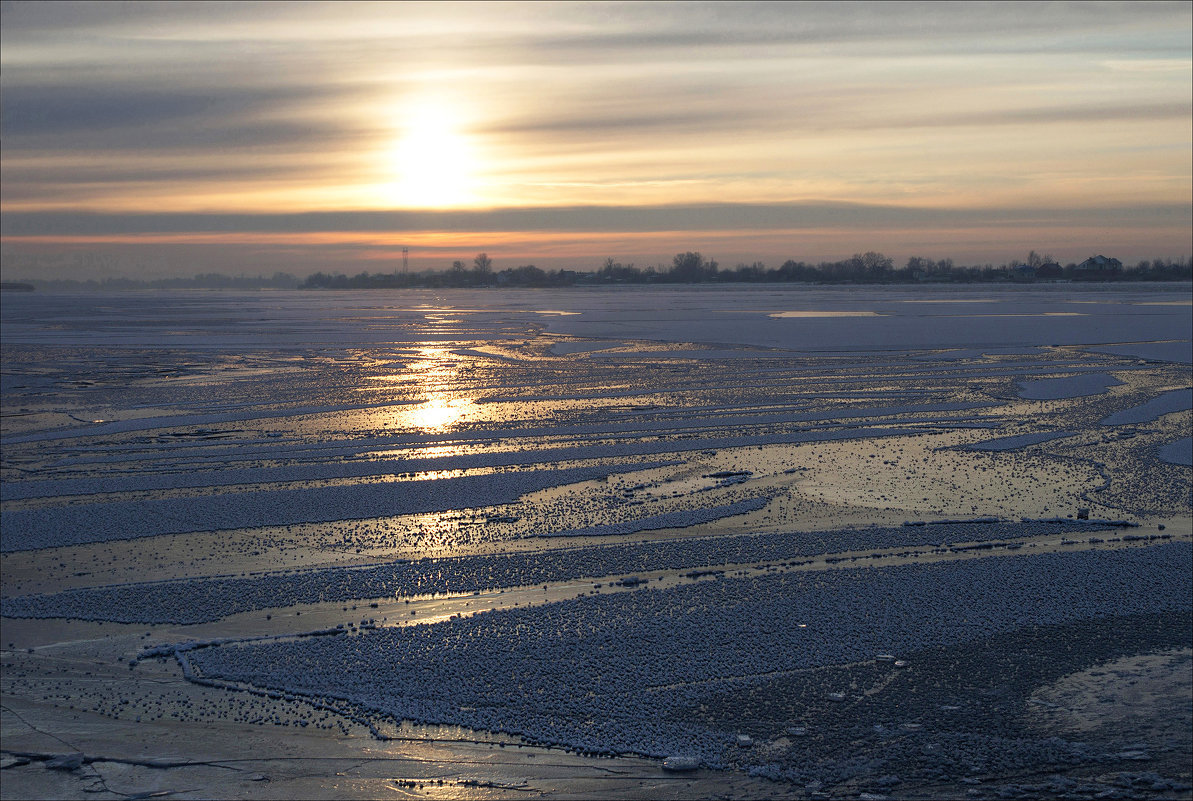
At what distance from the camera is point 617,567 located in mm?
7742

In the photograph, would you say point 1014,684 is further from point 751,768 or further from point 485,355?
point 485,355

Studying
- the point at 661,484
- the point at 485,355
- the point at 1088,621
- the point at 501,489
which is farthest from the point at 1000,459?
the point at 485,355

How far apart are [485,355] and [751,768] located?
20750 mm

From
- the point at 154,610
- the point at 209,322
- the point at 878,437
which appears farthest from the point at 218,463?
the point at 209,322

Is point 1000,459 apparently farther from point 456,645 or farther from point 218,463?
point 218,463

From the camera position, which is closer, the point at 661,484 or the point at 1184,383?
the point at 661,484

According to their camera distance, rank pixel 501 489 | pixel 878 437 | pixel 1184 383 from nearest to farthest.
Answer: pixel 501 489, pixel 878 437, pixel 1184 383

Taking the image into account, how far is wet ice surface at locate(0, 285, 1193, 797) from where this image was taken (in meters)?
5.39

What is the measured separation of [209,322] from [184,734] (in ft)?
131

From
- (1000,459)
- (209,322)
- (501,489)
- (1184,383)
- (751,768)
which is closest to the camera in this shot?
(751,768)

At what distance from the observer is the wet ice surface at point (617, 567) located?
17.7 feet

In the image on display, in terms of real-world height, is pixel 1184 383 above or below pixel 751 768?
above

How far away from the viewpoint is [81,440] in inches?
508

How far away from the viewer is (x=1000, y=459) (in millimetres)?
11383
